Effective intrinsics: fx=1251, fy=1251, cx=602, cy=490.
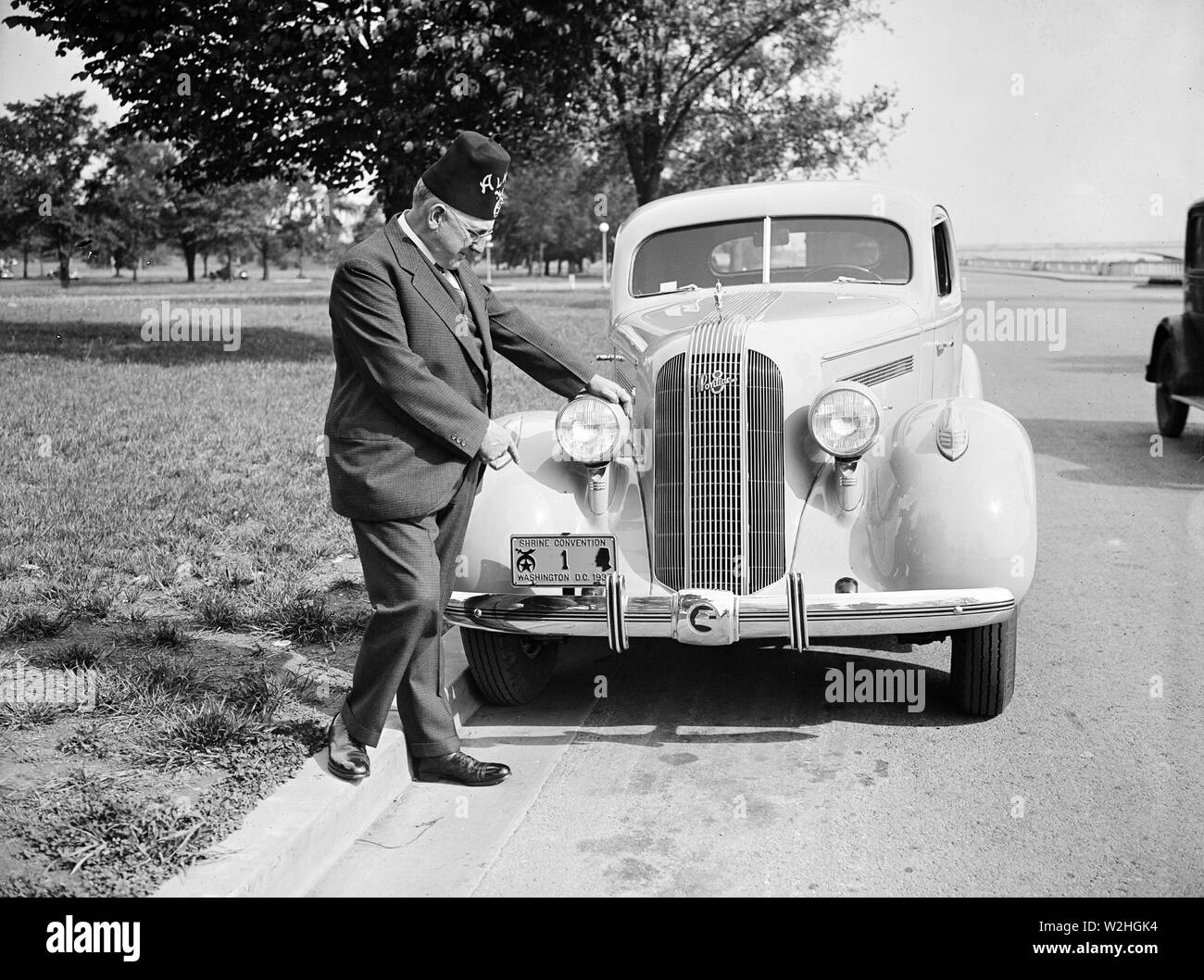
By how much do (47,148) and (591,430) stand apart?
39.9m

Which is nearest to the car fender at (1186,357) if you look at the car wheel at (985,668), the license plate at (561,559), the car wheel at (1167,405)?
the car wheel at (1167,405)

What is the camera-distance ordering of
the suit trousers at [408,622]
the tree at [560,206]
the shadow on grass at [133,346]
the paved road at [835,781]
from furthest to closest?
the tree at [560,206] < the shadow on grass at [133,346] < the suit trousers at [408,622] < the paved road at [835,781]

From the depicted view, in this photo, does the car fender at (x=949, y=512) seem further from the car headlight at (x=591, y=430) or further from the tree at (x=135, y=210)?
the tree at (x=135, y=210)

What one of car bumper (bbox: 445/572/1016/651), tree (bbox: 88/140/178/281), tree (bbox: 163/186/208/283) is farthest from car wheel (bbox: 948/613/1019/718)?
tree (bbox: 163/186/208/283)

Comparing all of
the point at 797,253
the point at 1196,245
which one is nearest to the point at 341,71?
the point at 1196,245

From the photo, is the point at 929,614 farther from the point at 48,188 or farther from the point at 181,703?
the point at 48,188

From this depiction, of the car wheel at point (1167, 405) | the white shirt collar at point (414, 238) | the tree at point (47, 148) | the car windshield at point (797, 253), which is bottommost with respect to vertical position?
the car wheel at point (1167, 405)

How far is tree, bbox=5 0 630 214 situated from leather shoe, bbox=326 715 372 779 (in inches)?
526

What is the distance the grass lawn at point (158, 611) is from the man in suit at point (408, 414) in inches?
19.7

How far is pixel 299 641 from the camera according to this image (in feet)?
18.1

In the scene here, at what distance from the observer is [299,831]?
137 inches

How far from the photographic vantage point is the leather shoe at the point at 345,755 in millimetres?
3926

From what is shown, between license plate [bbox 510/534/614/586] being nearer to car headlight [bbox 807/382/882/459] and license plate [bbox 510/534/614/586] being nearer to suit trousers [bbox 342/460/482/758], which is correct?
suit trousers [bbox 342/460/482/758]
